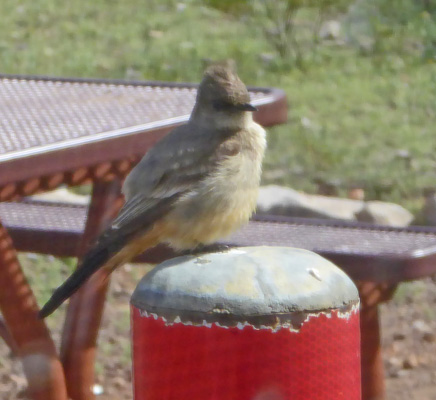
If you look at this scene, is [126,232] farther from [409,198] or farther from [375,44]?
[375,44]

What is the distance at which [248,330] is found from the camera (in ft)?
7.45

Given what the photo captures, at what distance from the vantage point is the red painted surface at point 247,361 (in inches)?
89.6

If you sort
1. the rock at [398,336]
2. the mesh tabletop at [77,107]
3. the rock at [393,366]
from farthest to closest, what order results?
the rock at [398,336] → the rock at [393,366] → the mesh tabletop at [77,107]

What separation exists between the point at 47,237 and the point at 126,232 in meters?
1.15

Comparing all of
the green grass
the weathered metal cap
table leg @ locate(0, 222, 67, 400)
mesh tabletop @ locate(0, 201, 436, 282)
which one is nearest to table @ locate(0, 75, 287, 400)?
table leg @ locate(0, 222, 67, 400)

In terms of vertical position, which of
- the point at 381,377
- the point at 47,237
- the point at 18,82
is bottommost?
the point at 381,377

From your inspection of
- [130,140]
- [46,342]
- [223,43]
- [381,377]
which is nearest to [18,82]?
[130,140]

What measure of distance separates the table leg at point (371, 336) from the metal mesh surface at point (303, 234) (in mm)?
157

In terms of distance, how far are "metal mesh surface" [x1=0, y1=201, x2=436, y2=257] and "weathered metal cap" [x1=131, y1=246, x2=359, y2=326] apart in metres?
1.63

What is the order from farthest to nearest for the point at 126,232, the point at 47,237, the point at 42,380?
the point at 47,237
the point at 42,380
the point at 126,232

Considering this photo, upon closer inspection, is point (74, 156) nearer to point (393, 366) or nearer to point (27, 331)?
point (27, 331)

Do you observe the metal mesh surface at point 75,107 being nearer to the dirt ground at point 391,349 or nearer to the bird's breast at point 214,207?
the bird's breast at point 214,207

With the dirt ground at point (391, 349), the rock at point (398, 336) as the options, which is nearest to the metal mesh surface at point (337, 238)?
the dirt ground at point (391, 349)

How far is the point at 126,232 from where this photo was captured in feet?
11.6
